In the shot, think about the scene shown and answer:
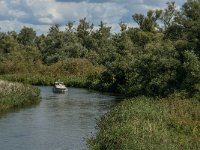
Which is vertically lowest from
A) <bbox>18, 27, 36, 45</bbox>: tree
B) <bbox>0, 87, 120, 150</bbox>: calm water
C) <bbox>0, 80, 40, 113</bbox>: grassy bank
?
<bbox>0, 87, 120, 150</bbox>: calm water

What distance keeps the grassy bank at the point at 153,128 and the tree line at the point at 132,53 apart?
10.4m

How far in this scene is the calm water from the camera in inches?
1319

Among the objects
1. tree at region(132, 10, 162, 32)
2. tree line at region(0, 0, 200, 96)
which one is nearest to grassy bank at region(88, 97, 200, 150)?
tree line at region(0, 0, 200, 96)

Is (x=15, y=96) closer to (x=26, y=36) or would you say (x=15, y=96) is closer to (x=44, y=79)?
(x=44, y=79)

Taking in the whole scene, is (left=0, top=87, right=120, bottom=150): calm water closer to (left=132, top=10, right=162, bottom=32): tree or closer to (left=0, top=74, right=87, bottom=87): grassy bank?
(left=0, top=74, right=87, bottom=87): grassy bank

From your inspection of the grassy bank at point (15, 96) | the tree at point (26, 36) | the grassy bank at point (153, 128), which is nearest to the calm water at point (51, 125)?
the grassy bank at point (15, 96)

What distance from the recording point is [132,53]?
8681 cm

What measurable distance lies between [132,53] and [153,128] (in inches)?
2367

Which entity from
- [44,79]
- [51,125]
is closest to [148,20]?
[44,79]

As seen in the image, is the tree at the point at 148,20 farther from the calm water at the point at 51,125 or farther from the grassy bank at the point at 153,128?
the grassy bank at the point at 153,128

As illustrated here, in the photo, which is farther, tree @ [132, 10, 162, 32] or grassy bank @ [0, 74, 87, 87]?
tree @ [132, 10, 162, 32]

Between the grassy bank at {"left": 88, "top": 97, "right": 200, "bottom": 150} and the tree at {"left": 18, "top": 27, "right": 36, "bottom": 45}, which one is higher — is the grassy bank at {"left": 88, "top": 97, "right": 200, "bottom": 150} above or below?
below

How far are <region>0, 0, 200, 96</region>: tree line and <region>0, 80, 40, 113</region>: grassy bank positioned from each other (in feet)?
42.8

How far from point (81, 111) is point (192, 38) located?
13712mm
